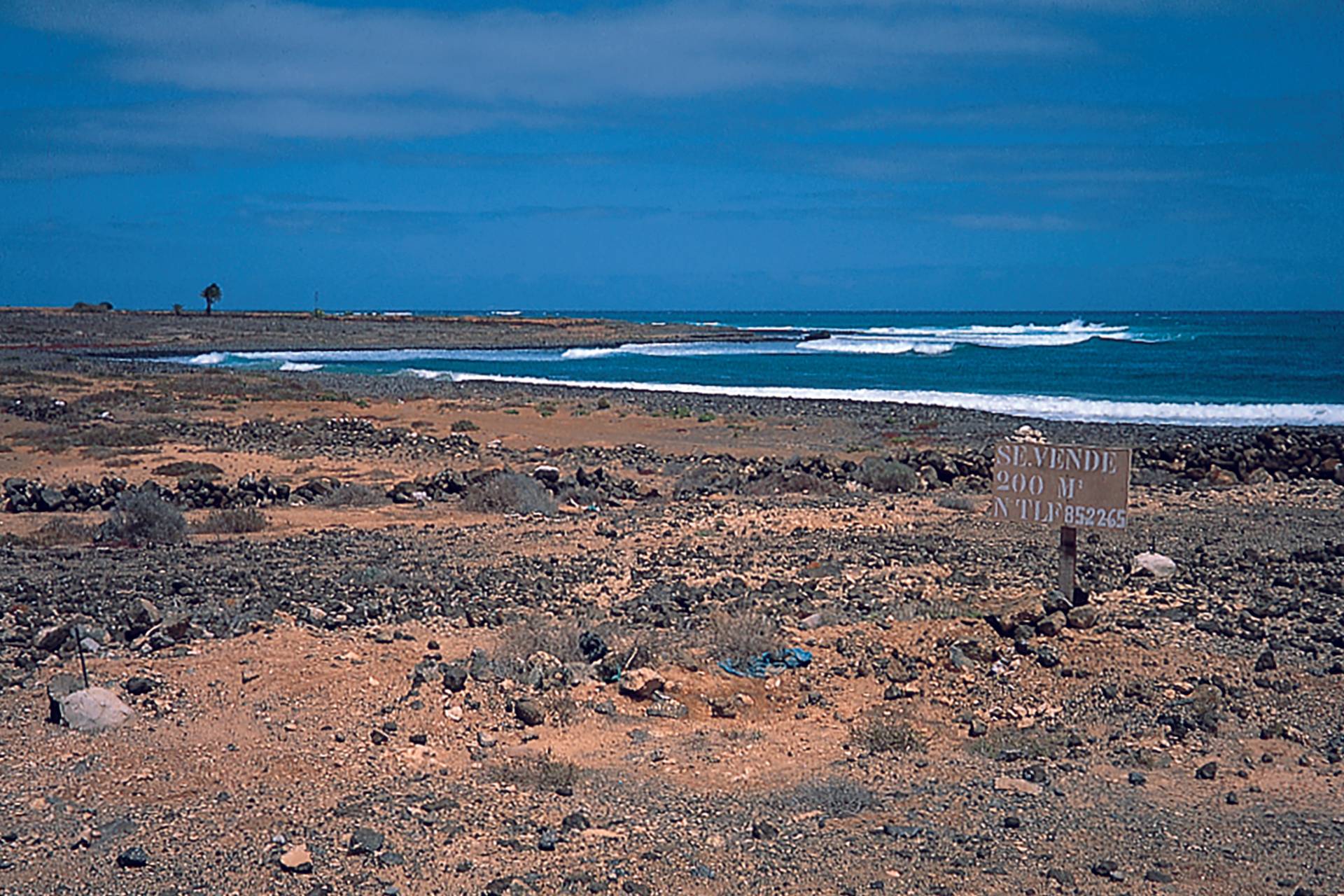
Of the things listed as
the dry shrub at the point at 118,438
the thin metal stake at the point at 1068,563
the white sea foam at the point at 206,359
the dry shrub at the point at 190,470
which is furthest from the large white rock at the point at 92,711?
the white sea foam at the point at 206,359

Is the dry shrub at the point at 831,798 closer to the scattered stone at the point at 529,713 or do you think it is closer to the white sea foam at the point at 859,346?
the scattered stone at the point at 529,713

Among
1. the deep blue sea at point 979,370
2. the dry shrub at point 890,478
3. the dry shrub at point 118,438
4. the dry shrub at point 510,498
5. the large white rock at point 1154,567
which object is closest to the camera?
the large white rock at point 1154,567

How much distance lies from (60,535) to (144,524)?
42.8 inches

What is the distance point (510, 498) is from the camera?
44.4 feet

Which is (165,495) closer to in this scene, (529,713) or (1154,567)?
(529,713)

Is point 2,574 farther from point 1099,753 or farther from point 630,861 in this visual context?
point 1099,753

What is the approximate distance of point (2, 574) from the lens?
33.0 ft

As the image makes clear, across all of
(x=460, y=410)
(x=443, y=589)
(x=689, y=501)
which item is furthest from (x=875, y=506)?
(x=460, y=410)

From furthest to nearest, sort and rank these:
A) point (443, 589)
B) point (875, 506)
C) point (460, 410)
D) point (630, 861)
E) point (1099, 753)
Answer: point (460, 410) < point (875, 506) < point (443, 589) < point (1099, 753) < point (630, 861)

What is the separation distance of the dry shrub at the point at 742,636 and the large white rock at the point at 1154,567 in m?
3.17

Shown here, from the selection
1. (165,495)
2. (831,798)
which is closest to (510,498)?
(165,495)

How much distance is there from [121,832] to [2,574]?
19.4ft

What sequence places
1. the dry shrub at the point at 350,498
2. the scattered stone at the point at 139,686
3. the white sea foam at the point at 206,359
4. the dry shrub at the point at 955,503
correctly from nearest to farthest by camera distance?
1. the scattered stone at the point at 139,686
2. the dry shrub at the point at 955,503
3. the dry shrub at the point at 350,498
4. the white sea foam at the point at 206,359

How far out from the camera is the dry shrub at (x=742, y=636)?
7.25 metres
